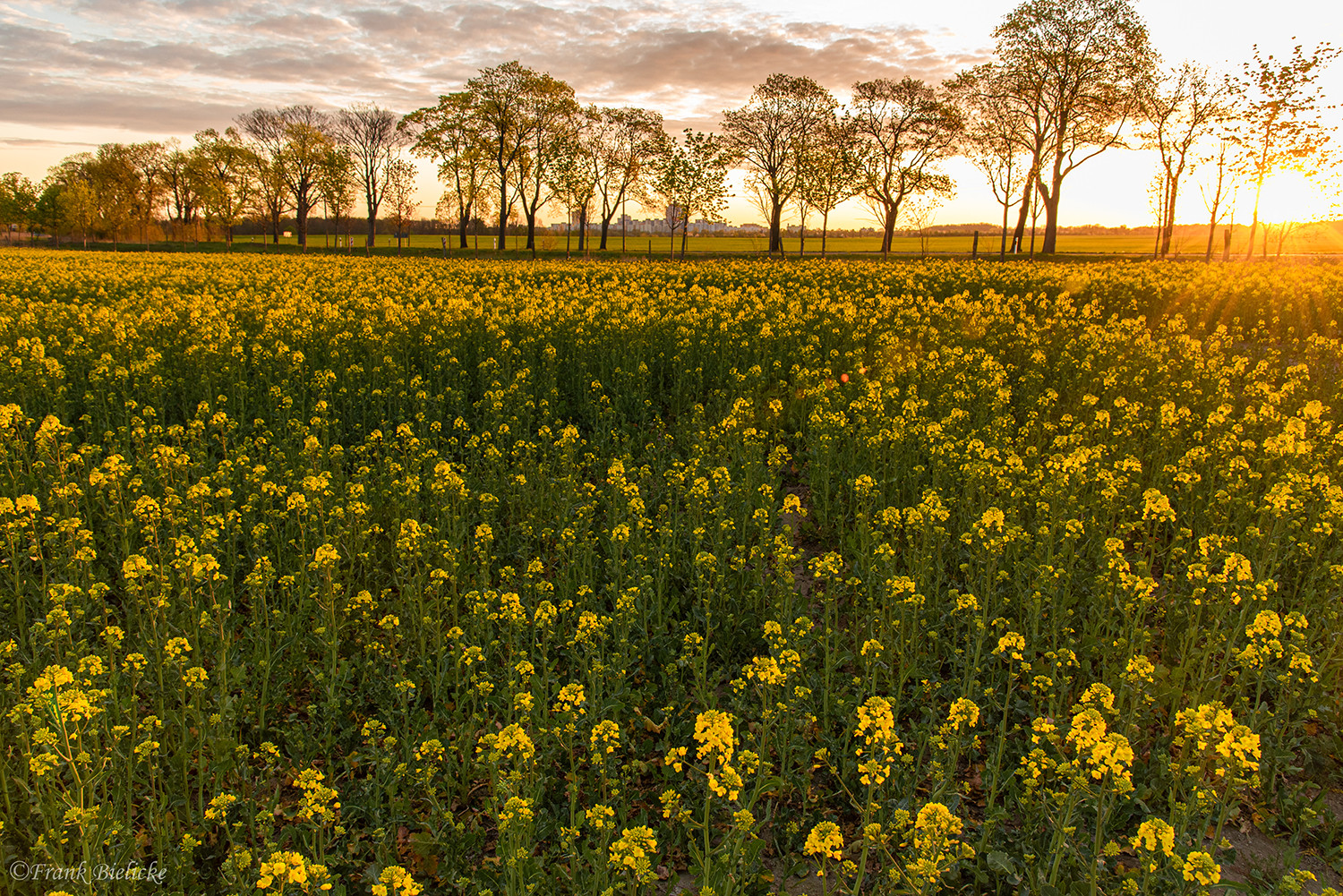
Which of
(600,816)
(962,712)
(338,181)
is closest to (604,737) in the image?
(600,816)

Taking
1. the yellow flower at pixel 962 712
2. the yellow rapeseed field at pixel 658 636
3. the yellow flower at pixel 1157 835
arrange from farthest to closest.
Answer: the yellow flower at pixel 962 712
the yellow rapeseed field at pixel 658 636
the yellow flower at pixel 1157 835

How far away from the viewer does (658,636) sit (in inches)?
201

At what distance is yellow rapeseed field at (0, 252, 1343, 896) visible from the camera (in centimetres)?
334

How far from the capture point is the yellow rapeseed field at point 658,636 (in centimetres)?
334

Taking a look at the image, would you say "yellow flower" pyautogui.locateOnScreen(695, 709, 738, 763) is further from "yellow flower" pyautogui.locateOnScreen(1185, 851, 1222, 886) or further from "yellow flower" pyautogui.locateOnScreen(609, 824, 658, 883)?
"yellow flower" pyautogui.locateOnScreen(1185, 851, 1222, 886)

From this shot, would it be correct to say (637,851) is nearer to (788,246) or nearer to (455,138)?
(455,138)

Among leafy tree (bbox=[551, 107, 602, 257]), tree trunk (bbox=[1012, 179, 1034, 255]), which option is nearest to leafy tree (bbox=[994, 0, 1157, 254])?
tree trunk (bbox=[1012, 179, 1034, 255])

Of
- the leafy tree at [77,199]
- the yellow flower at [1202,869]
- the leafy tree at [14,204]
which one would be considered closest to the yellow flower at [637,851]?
the yellow flower at [1202,869]

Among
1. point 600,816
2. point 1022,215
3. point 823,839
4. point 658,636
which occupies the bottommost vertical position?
point 658,636

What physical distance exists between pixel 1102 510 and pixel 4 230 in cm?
15923

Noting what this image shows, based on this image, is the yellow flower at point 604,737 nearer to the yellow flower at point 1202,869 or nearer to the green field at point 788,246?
the yellow flower at point 1202,869

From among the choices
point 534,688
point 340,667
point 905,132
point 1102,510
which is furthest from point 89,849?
point 905,132

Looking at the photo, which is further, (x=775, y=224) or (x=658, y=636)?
(x=775, y=224)

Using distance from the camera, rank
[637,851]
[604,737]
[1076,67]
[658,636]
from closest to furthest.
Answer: [637,851], [604,737], [658,636], [1076,67]
